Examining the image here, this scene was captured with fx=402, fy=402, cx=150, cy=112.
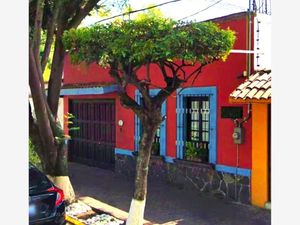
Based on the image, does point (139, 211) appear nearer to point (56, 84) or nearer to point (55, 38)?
point (56, 84)

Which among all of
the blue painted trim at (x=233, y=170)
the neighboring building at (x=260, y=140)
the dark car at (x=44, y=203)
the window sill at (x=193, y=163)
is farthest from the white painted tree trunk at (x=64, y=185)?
the neighboring building at (x=260, y=140)

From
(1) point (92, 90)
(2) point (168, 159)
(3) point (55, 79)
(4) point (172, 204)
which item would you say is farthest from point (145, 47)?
(1) point (92, 90)

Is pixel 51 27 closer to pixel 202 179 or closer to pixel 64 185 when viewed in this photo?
pixel 64 185

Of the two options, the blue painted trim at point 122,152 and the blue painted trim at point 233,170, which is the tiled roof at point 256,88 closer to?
the blue painted trim at point 233,170

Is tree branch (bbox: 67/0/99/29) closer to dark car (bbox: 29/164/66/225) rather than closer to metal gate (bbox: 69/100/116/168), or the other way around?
dark car (bbox: 29/164/66/225)

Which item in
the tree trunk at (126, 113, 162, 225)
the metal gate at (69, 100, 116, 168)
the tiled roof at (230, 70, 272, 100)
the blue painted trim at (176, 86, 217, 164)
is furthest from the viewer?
the metal gate at (69, 100, 116, 168)

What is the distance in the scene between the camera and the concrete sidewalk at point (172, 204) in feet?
24.4

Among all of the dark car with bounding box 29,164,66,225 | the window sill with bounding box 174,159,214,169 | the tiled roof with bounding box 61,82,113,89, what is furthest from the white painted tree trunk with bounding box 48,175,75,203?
the tiled roof with bounding box 61,82,113,89

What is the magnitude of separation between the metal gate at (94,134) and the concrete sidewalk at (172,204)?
1596mm

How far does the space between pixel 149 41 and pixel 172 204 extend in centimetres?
434

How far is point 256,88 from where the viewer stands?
744cm

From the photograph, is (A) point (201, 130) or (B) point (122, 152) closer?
(A) point (201, 130)

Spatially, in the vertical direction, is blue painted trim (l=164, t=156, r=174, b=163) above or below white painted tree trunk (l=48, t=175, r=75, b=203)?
above

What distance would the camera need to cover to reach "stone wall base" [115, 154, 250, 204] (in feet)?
27.6
